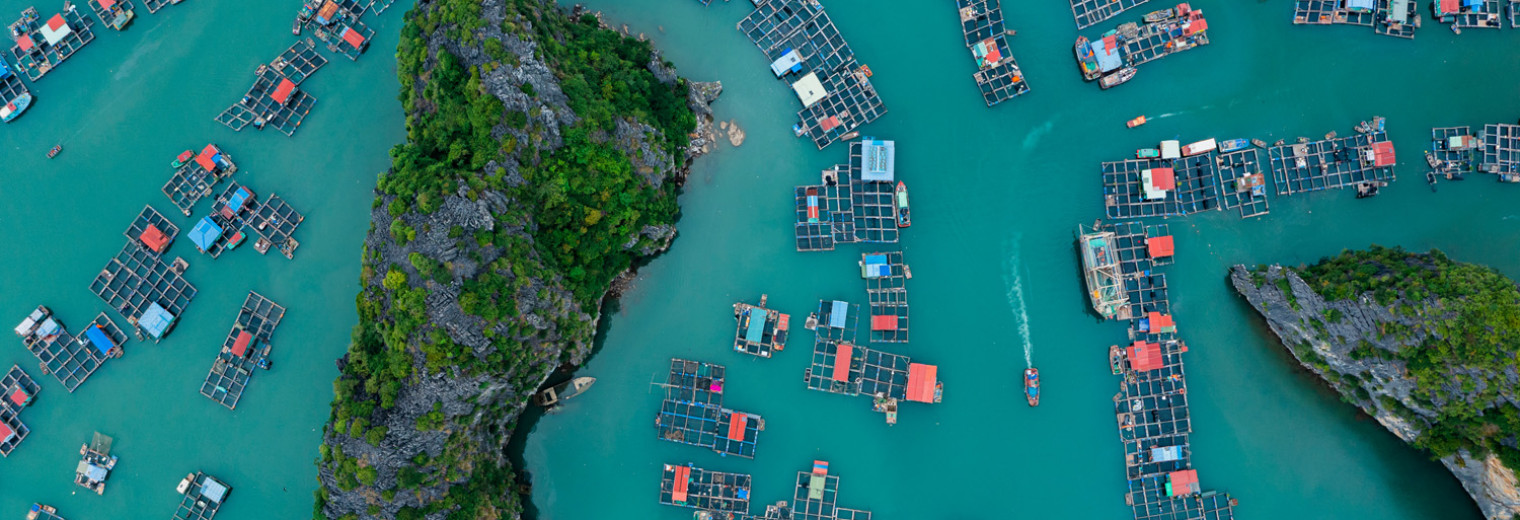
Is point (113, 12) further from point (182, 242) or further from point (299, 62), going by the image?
point (182, 242)

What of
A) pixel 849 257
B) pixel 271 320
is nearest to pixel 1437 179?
pixel 849 257

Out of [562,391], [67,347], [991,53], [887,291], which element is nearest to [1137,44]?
[991,53]

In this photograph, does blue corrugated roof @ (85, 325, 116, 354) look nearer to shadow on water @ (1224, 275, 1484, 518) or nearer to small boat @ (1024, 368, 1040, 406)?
small boat @ (1024, 368, 1040, 406)

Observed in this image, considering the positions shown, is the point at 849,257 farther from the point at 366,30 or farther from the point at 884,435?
the point at 366,30

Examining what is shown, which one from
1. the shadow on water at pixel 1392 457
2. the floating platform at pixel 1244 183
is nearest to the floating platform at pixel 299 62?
the floating platform at pixel 1244 183

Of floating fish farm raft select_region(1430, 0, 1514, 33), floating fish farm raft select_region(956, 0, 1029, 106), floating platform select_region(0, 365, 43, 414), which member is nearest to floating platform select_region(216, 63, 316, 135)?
floating platform select_region(0, 365, 43, 414)
